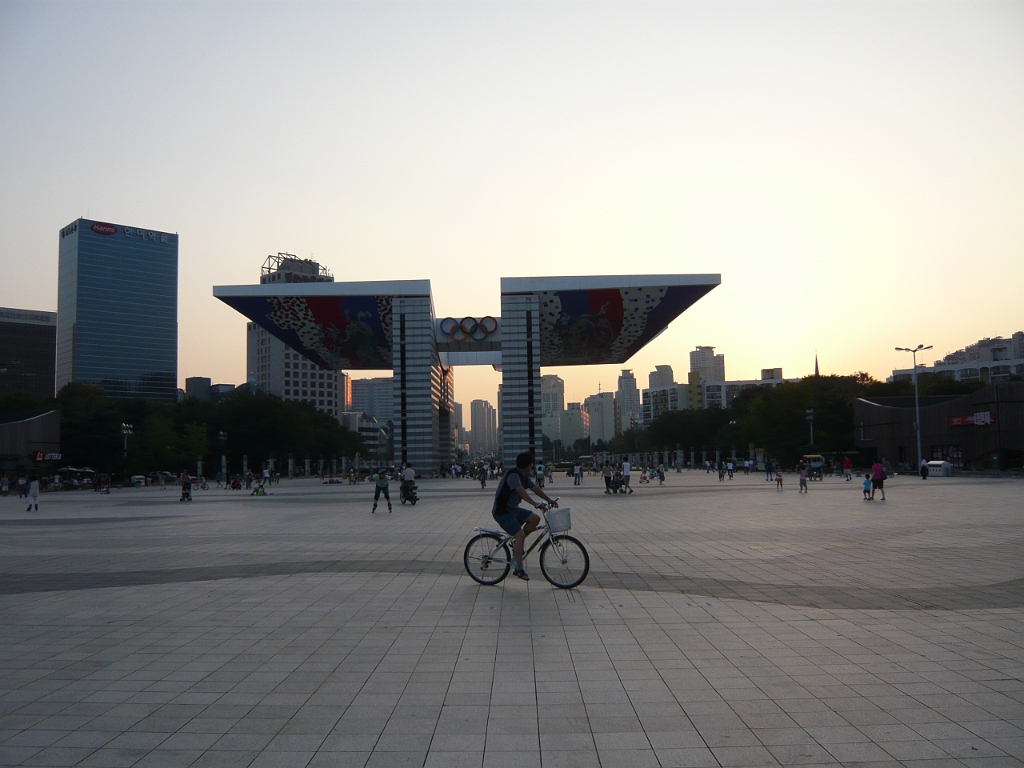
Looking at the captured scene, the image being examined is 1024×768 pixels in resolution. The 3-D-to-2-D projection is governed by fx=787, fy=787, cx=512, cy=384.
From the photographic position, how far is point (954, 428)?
6056 centimetres

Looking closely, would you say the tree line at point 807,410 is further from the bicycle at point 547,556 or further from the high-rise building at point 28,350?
the high-rise building at point 28,350

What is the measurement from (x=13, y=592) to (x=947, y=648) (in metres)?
10.5

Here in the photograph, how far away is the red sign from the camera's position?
55.7 metres

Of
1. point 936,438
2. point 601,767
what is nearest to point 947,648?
point 601,767

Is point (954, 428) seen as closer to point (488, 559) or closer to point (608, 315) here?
point (608, 315)

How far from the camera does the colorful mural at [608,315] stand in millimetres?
56625

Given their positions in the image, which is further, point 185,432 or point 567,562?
point 185,432

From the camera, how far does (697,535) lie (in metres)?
15.8

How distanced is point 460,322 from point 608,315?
499 inches

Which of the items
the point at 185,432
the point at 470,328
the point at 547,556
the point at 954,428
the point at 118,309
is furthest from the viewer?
the point at 118,309

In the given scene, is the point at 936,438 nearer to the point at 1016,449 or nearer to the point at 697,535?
the point at 1016,449

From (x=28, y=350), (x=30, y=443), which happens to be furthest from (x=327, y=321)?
(x=28, y=350)

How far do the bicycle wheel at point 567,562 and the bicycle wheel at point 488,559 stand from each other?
1.64 ft

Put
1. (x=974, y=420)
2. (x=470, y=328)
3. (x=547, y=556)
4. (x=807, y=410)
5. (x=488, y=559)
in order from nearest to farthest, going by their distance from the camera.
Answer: (x=488, y=559) → (x=547, y=556) → (x=974, y=420) → (x=470, y=328) → (x=807, y=410)
